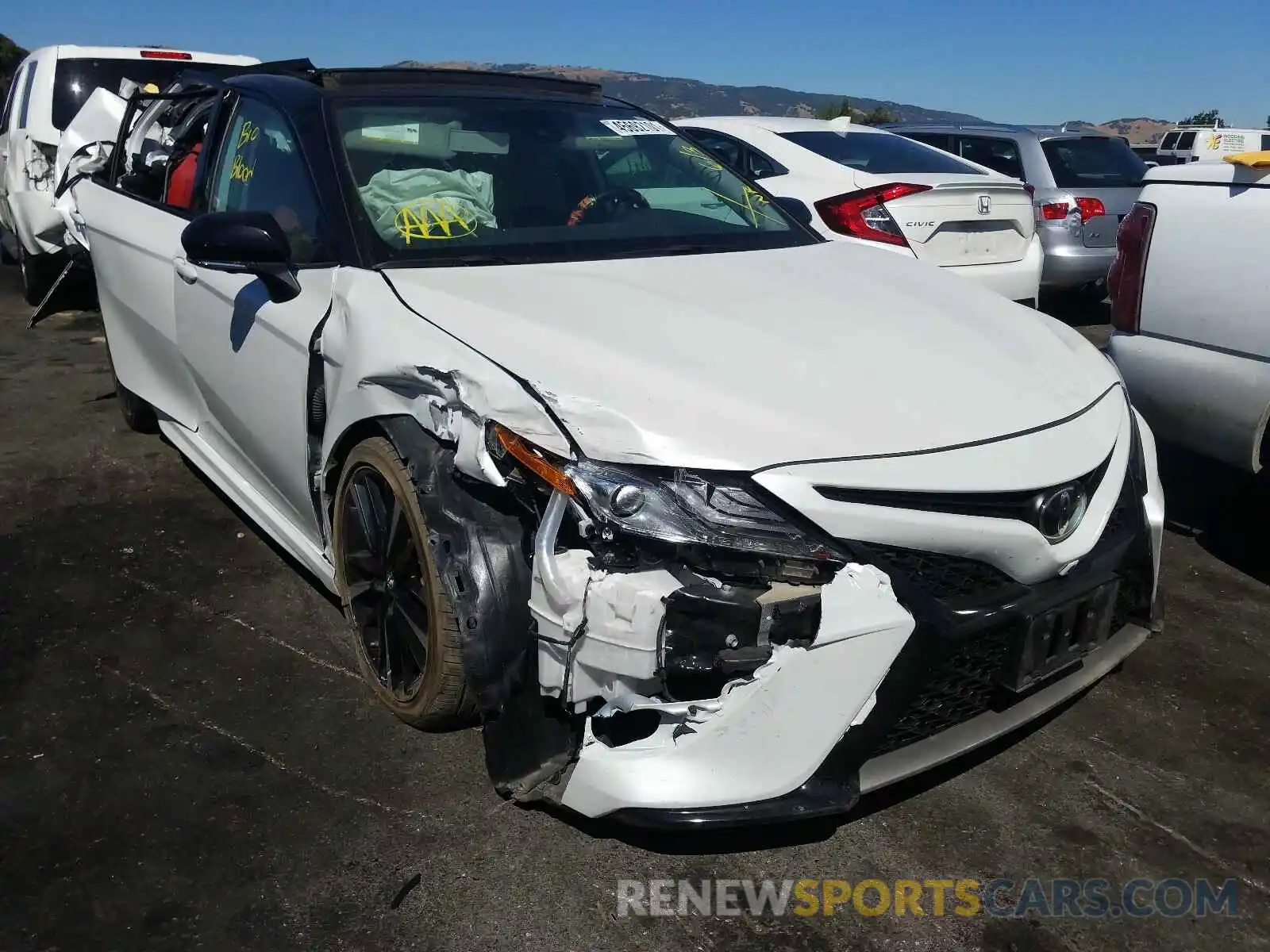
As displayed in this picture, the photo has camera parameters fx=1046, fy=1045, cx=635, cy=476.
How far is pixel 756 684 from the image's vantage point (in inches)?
77.9

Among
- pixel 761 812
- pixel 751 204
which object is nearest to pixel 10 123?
pixel 751 204

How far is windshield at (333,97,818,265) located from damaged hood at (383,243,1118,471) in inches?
6.7

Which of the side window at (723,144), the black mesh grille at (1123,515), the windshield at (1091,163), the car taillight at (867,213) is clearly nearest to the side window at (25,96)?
the side window at (723,144)

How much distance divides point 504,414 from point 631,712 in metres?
0.65

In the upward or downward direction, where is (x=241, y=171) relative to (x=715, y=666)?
upward

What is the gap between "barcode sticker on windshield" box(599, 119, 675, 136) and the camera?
3.62 meters

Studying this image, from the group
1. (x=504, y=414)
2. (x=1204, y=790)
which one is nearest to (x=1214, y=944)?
(x=1204, y=790)

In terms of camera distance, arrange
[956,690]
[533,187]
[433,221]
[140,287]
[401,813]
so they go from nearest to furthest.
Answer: [956,690]
[401,813]
[433,221]
[533,187]
[140,287]

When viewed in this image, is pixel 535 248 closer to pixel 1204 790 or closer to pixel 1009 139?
pixel 1204 790

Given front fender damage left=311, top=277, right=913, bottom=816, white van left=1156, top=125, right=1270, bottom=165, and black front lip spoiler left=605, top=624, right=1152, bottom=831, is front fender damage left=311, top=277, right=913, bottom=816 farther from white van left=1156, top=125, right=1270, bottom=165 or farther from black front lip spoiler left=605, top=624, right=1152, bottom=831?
white van left=1156, top=125, right=1270, bottom=165

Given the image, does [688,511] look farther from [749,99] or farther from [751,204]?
[749,99]

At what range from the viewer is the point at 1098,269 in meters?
7.91

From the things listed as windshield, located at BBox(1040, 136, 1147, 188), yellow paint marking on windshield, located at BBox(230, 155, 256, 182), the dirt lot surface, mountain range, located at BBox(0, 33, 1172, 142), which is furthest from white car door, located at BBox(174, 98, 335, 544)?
mountain range, located at BBox(0, 33, 1172, 142)

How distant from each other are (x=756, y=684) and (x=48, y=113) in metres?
7.67
